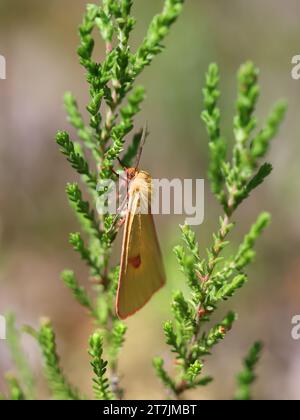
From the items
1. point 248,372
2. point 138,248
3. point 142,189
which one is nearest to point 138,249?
point 138,248

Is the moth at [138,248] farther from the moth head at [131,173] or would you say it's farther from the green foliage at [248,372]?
the green foliage at [248,372]

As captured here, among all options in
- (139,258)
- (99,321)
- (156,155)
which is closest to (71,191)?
(139,258)

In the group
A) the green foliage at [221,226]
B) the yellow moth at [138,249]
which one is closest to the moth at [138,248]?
the yellow moth at [138,249]

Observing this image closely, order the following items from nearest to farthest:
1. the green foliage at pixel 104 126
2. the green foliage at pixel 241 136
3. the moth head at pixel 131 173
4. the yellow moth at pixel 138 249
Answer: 1. the green foliage at pixel 241 136
2. the green foliage at pixel 104 126
3. the yellow moth at pixel 138 249
4. the moth head at pixel 131 173

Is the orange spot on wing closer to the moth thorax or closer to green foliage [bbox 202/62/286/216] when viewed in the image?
the moth thorax

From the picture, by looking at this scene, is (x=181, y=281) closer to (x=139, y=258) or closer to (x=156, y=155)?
(x=139, y=258)
